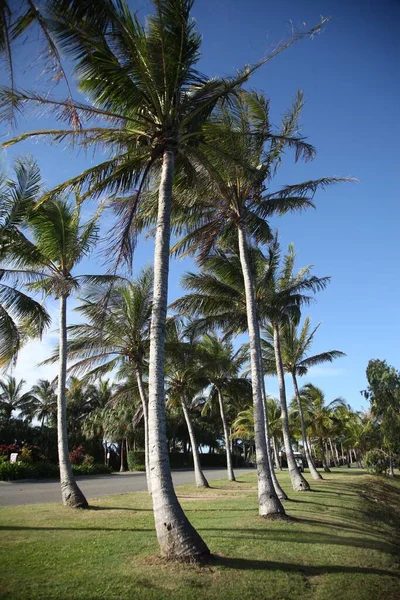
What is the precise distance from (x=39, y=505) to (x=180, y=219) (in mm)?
10280

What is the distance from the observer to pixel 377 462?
39250 millimetres

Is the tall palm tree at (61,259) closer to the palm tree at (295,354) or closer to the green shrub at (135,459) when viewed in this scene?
the palm tree at (295,354)

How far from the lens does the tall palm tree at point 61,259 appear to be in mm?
12711

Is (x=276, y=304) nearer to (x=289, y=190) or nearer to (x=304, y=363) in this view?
(x=289, y=190)

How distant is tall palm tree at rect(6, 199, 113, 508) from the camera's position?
1271cm

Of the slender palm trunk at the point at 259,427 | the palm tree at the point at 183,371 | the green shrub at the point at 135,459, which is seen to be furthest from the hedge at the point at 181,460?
the slender palm trunk at the point at 259,427

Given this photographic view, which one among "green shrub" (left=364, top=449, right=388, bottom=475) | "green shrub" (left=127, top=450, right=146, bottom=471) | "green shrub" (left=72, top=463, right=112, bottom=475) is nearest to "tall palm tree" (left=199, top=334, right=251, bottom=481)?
"green shrub" (left=72, top=463, right=112, bottom=475)

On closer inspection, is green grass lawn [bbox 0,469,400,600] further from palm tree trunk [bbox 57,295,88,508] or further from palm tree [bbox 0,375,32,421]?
A: palm tree [bbox 0,375,32,421]

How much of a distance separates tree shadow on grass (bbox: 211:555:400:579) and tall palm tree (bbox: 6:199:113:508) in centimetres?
771

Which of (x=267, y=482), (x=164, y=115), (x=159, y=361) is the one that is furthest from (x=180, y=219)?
(x=267, y=482)

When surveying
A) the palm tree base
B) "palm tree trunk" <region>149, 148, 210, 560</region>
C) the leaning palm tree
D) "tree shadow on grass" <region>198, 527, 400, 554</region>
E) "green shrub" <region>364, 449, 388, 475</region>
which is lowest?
"green shrub" <region>364, 449, 388, 475</region>

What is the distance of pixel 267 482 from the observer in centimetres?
1026

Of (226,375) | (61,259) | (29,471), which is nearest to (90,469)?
(29,471)

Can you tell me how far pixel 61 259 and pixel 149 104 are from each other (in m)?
6.65
